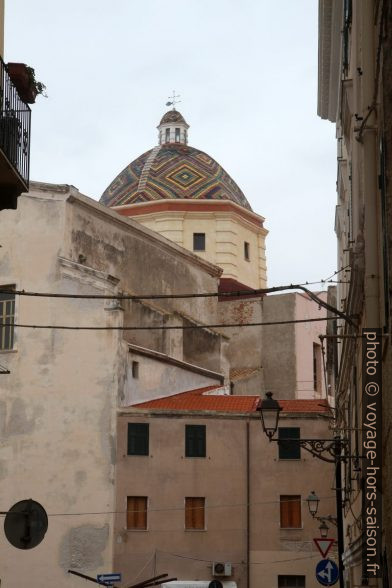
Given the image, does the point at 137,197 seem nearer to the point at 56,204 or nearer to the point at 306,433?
the point at 56,204

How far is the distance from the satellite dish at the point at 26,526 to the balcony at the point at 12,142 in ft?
11.7

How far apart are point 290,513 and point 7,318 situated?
455 inches

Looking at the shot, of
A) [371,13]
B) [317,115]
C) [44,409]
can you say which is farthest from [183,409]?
[371,13]

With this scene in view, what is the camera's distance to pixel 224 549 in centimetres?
4084

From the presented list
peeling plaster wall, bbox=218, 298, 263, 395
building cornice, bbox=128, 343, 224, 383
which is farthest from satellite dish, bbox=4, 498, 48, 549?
peeling plaster wall, bbox=218, 298, 263, 395

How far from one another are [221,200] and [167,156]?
3.57 m

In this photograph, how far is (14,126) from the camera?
595 inches

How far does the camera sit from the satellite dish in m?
14.1

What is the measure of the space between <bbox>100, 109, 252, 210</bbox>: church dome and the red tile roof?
17.1 m

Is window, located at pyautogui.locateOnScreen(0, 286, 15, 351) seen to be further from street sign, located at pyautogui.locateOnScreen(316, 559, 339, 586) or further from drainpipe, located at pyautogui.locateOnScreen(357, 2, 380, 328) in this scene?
drainpipe, located at pyautogui.locateOnScreen(357, 2, 380, 328)

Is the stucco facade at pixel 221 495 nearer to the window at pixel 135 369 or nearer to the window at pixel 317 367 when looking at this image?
the window at pixel 135 369

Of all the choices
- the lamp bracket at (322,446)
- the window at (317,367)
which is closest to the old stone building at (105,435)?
the window at (317,367)

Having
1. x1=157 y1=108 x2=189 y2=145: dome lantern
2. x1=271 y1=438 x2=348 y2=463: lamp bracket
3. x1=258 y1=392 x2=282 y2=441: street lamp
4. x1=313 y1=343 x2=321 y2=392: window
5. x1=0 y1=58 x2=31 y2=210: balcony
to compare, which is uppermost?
x1=157 y1=108 x2=189 y2=145: dome lantern

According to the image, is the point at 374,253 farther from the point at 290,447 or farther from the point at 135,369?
the point at 135,369
